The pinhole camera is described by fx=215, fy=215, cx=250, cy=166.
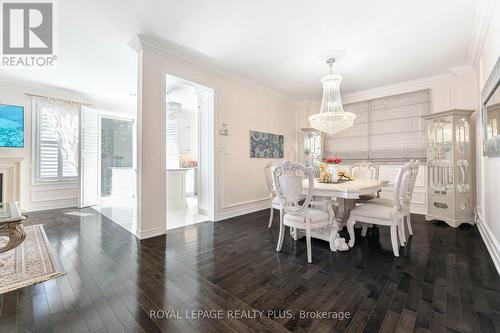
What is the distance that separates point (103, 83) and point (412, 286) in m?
5.92

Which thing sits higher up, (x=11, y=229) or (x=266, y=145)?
(x=266, y=145)

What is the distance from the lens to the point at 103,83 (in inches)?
179

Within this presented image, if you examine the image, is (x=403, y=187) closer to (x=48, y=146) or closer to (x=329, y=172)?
(x=329, y=172)

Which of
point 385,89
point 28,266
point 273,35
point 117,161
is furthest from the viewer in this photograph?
point 117,161

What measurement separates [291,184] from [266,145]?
280 centimetres

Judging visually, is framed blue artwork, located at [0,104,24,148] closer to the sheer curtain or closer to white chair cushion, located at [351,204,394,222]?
white chair cushion, located at [351,204,394,222]

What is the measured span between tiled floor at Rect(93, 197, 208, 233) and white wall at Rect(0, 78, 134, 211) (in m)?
0.88

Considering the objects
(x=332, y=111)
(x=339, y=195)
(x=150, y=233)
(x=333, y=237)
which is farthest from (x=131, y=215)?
(x=332, y=111)

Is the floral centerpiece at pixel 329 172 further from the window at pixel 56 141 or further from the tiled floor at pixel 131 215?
the window at pixel 56 141

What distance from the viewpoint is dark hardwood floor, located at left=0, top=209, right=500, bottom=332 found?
1404 mm

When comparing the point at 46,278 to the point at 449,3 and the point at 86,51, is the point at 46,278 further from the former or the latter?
the point at 449,3

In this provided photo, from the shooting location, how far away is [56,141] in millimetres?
4918

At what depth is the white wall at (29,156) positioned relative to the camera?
172 inches

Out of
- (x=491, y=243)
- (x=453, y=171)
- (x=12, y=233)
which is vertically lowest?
(x=491, y=243)
